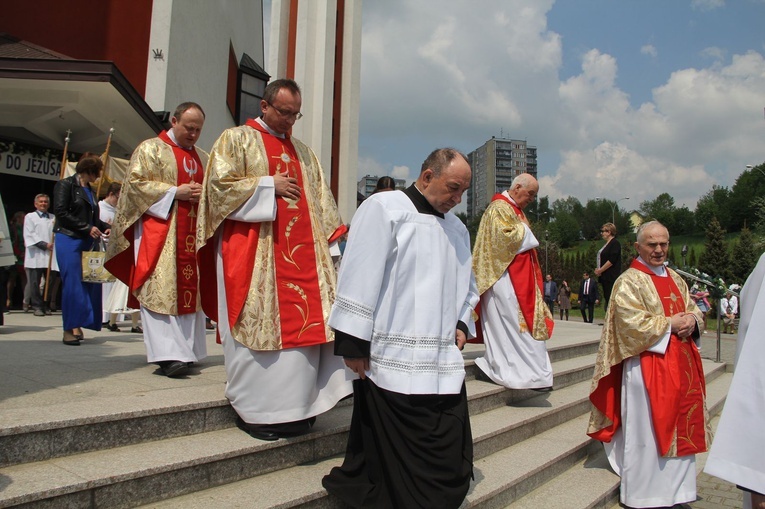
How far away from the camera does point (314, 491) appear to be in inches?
121

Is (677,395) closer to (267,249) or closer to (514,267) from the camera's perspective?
(514,267)

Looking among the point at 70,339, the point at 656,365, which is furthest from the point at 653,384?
the point at 70,339

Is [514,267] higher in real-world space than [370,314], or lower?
higher

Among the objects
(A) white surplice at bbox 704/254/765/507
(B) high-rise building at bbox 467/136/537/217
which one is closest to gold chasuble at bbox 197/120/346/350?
(A) white surplice at bbox 704/254/765/507

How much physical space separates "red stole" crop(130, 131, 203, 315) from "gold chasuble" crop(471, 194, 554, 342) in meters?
2.78

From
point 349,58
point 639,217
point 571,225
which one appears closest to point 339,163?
point 349,58

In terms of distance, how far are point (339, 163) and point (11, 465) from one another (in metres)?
25.4

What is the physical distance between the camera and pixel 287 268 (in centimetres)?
362

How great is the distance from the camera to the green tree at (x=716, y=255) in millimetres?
54594

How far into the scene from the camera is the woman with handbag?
5.93 metres

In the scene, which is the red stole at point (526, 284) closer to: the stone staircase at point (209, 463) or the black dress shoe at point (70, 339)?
the stone staircase at point (209, 463)

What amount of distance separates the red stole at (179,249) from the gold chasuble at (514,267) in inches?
109

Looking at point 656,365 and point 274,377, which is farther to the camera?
point 656,365

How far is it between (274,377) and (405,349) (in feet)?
2.90
